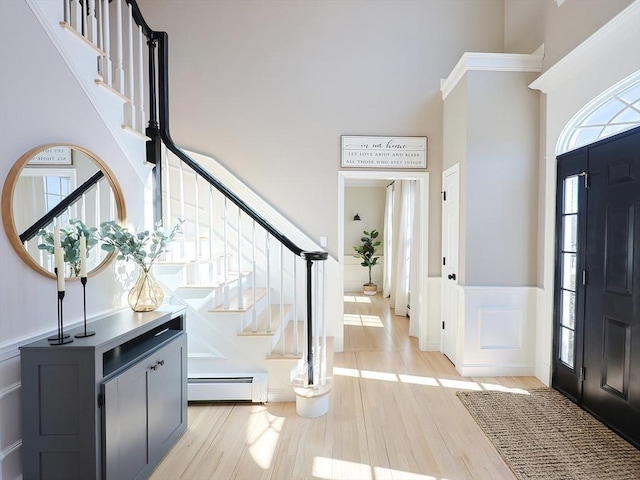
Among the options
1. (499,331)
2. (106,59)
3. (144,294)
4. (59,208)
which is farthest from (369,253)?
(59,208)

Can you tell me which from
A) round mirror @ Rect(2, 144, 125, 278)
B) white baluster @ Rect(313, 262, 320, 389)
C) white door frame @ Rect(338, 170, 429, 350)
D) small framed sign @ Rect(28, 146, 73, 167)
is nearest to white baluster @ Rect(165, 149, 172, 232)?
round mirror @ Rect(2, 144, 125, 278)

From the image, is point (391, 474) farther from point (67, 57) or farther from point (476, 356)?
point (67, 57)

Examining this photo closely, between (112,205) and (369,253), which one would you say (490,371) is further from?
(369,253)

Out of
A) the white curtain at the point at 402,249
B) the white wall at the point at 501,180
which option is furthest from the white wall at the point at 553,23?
the white curtain at the point at 402,249

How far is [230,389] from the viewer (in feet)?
8.60

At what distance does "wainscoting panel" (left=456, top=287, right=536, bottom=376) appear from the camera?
321 cm

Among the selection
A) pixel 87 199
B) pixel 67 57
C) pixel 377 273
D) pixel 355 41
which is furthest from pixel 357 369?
pixel 377 273

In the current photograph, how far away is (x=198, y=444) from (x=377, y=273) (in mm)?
6184

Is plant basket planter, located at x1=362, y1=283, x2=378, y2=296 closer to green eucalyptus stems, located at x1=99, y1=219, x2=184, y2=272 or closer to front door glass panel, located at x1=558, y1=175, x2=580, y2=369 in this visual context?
front door glass panel, located at x1=558, y1=175, x2=580, y2=369

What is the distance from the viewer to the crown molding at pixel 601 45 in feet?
6.71

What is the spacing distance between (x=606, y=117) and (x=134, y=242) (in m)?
3.47

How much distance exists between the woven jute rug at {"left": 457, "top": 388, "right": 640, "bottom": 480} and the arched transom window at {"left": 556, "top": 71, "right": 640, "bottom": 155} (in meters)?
2.10

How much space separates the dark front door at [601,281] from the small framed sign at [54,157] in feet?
11.2

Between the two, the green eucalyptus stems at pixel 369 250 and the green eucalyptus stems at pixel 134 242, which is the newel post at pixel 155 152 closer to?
the green eucalyptus stems at pixel 134 242
